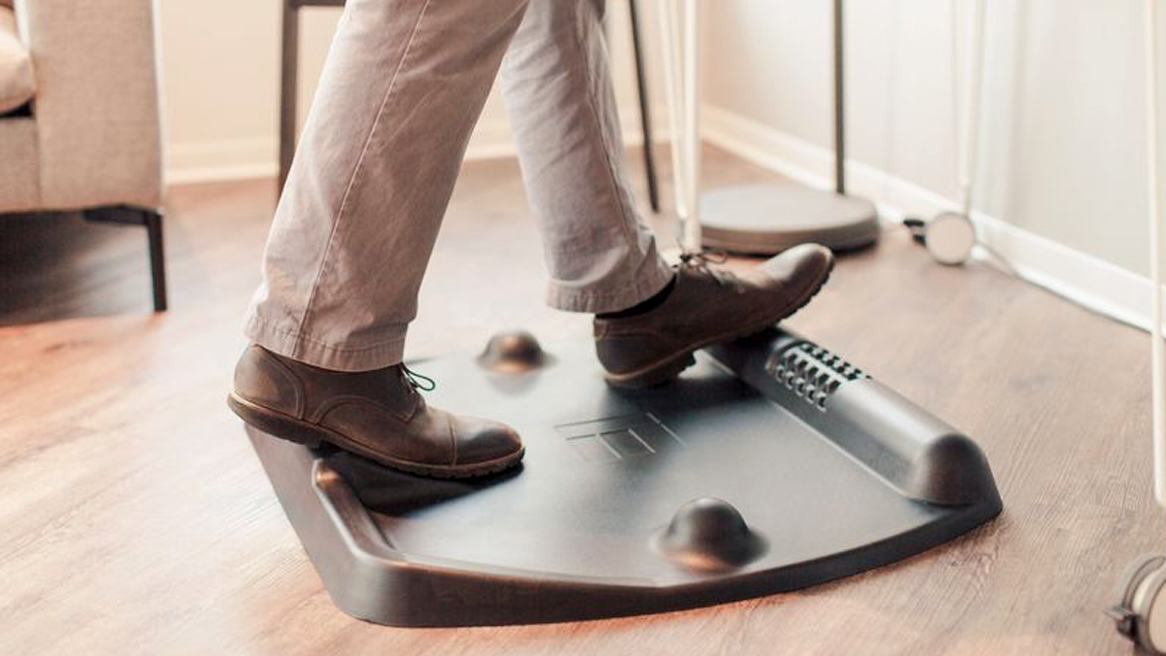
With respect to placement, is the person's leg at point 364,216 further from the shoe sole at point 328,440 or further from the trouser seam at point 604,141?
the trouser seam at point 604,141

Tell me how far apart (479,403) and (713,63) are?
1762 mm

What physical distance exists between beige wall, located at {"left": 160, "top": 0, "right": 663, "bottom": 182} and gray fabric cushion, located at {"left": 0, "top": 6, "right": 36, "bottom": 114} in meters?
0.94

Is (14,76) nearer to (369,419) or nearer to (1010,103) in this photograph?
(369,419)

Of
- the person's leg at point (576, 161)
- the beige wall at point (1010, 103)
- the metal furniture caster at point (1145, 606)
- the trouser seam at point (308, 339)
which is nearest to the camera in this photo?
the metal furniture caster at point (1145, 606)

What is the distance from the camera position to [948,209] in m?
2.32

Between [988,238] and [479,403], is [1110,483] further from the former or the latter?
[988,238]

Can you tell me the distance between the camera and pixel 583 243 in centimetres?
148

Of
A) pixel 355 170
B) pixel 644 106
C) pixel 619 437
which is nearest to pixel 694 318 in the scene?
pixel 619 437

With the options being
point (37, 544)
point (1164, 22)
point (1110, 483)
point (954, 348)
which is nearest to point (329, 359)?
point (37, 544)

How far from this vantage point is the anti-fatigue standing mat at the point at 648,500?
3.78 ft

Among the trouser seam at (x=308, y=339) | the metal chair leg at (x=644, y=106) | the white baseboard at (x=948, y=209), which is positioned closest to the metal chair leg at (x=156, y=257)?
the trouser seam at (x=308, y=339)

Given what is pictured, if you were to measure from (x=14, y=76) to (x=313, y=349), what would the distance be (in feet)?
2.79

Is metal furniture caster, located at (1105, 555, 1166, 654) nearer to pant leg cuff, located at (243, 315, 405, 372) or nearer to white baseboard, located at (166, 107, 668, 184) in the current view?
pant leg cuff, located at (243, 315, 405, 372)

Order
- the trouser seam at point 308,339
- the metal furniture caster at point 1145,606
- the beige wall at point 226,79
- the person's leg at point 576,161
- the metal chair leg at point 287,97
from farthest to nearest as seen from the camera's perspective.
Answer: the beige wall at point 226,79 → the metal chair leg at point 287,97 → the person's leg at point 576,161 → the trouser seam at point 308,339 → the metal furniture caster at point 1145,606
